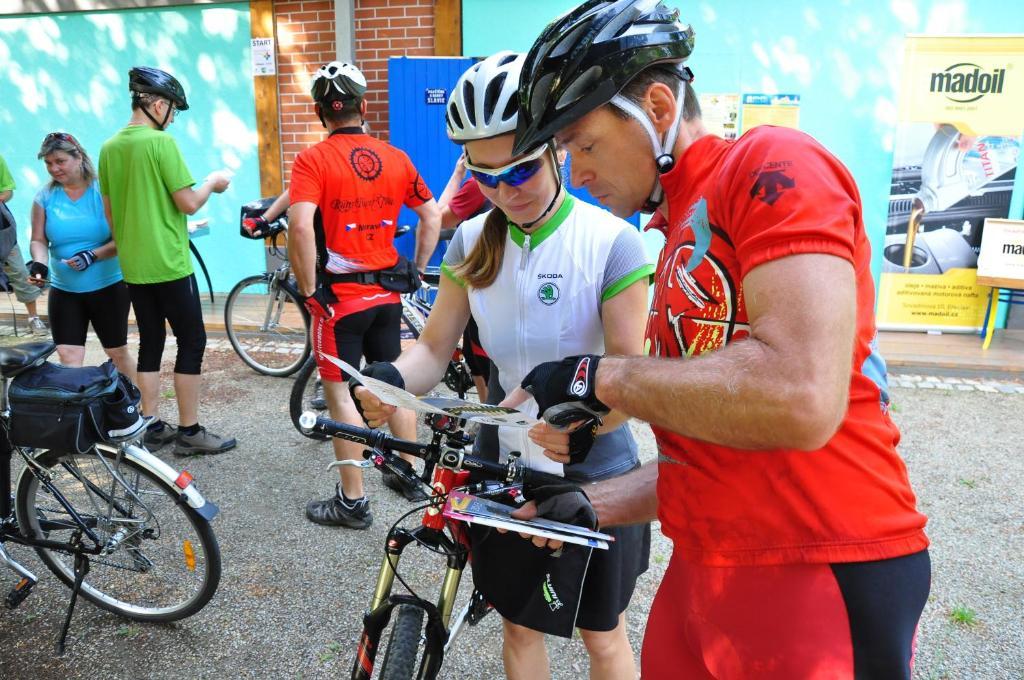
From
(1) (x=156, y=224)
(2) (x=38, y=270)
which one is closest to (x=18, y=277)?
(2) (x=38, y=270)

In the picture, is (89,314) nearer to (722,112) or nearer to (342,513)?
(342,513)

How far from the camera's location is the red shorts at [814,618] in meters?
1.16

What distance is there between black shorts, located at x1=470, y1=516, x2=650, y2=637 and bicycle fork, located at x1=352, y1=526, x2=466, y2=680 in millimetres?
112

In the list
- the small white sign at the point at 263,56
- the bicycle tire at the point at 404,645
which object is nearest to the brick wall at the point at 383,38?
the small white sign at the point at 263,56

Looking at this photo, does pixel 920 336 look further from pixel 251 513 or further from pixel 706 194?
pixel 706 194

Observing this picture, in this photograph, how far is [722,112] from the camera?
7520 millimetres

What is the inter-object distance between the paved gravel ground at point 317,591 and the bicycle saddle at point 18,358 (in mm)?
1114

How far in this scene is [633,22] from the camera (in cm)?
128

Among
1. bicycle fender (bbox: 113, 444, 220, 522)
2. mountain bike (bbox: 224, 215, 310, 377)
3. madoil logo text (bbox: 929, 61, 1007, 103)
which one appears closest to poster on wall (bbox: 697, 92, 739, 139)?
madoil logo text (bbox: 929, 61, 1007, 103)

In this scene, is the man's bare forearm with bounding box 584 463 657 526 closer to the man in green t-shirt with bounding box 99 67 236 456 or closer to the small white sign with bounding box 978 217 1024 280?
the man in green t-shirt with bounding box 99 67 236 456

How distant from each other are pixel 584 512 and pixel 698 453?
43 centimetres

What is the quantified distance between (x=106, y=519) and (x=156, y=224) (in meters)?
2.04

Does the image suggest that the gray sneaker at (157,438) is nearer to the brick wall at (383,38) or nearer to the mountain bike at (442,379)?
the mountain bike at (442,379)

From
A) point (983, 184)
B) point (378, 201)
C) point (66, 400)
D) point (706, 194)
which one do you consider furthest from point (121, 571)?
point (983, 184)
